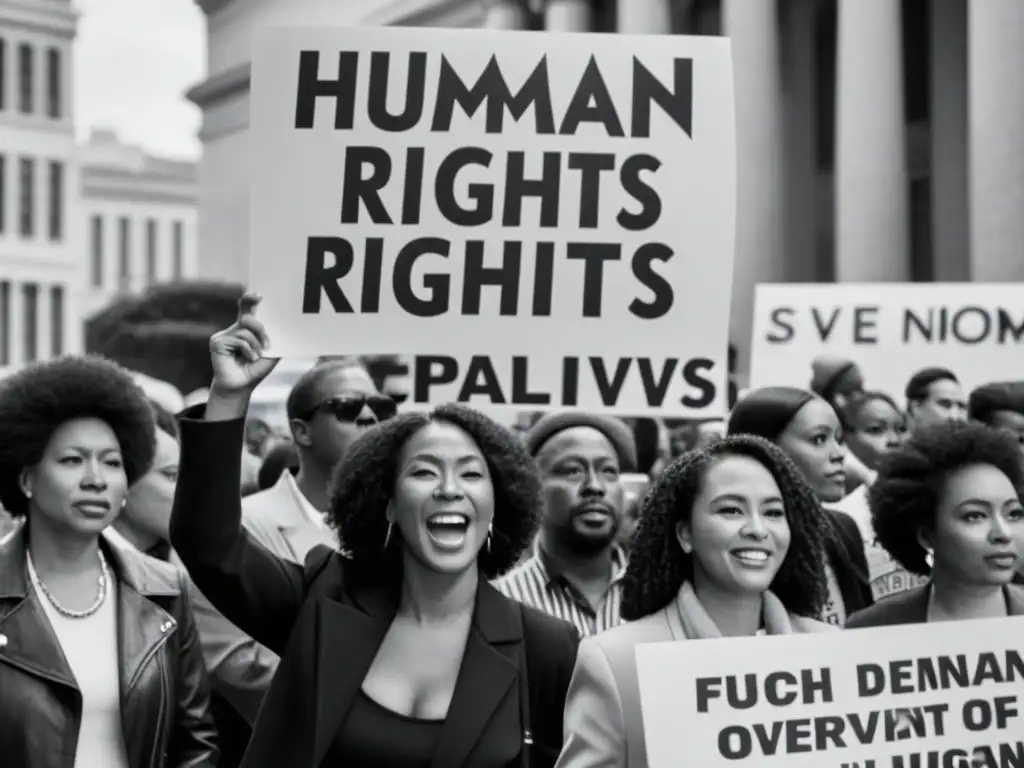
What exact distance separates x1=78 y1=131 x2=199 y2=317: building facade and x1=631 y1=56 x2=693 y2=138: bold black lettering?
120 metres

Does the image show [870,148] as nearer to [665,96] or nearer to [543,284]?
[665,96]

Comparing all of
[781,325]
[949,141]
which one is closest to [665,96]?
[781,325]

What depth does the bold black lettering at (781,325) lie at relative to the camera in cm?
1242

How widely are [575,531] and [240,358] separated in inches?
84.8

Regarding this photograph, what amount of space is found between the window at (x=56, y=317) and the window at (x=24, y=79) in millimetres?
9978

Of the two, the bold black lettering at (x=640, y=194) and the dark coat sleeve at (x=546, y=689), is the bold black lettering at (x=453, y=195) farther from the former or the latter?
the dark coat sleeve at (x=546, y=689)

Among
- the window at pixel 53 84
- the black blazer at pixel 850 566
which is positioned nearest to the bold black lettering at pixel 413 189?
the black blazer at pixel 850 566

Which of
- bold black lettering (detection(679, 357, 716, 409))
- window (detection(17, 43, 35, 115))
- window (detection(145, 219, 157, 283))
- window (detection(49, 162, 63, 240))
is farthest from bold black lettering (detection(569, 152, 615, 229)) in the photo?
window (detection(145, 219, 157, 283))

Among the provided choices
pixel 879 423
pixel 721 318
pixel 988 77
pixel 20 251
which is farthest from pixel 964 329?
pixel 20 251

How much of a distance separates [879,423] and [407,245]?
4.12 m

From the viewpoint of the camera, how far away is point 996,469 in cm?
584

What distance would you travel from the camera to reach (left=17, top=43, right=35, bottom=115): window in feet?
357

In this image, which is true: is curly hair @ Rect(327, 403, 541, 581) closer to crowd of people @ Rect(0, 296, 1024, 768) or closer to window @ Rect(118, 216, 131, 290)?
crowd of people @ Rect(0, 296, 1024, 768)

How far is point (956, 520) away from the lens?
580cm
